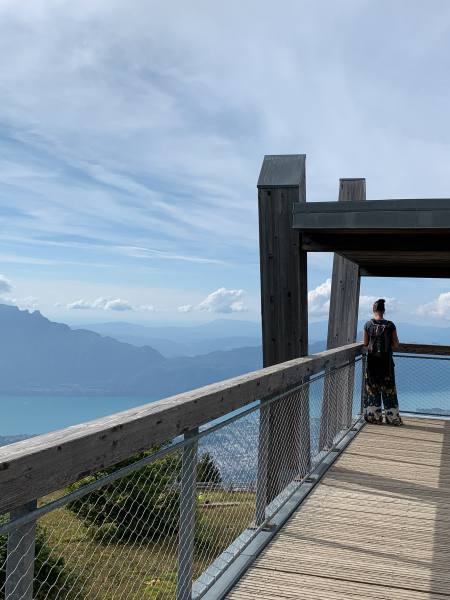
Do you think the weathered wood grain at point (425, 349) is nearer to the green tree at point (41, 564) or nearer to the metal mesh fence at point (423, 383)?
the metal mesh fence at point (423, 383)

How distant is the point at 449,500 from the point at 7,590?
448 cm

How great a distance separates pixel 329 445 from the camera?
23.2 feet

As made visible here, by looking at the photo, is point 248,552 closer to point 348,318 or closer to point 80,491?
point 80,491

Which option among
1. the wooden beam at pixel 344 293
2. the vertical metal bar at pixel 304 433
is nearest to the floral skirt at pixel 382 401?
the wooden beam at pixel 344 293

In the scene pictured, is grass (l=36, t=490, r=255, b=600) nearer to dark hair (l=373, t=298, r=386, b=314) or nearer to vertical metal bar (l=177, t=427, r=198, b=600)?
vertical metal bar (l=177, t=427, r=198, b=600)

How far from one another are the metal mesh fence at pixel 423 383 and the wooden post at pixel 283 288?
367 cm

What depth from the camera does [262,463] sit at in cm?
445

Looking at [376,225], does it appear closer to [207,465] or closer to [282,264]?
[282,264]

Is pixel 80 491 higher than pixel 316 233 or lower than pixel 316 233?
lower

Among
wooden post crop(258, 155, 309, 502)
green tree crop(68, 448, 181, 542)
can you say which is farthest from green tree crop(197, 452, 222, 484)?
wooden post crop(258, 155, 309, 502)

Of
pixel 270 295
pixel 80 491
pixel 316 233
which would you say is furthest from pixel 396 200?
pixel 80 491

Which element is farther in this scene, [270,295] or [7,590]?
[270,295]

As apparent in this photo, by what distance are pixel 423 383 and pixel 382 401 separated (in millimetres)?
755

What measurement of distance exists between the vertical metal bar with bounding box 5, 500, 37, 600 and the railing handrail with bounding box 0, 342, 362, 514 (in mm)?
91
